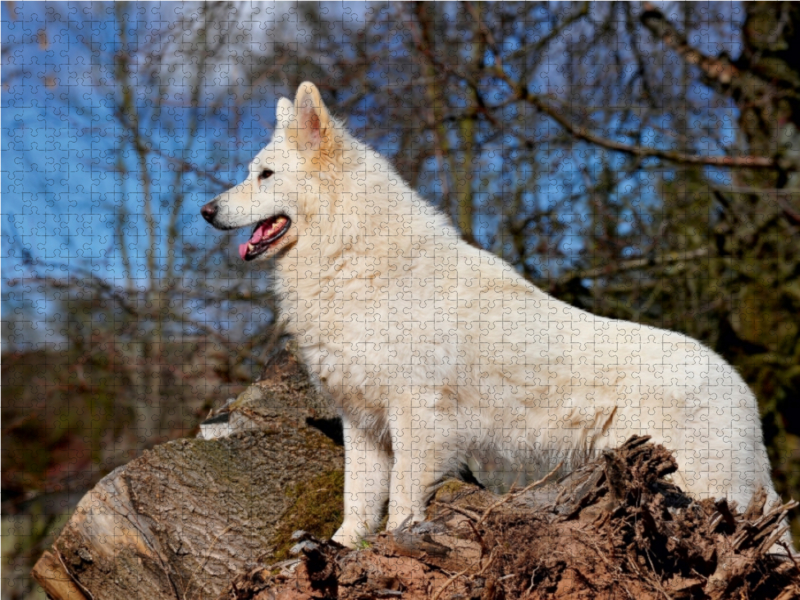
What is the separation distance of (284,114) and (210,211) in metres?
0.88

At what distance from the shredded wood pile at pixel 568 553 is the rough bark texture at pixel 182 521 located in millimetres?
1116

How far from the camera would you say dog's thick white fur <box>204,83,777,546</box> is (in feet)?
13.6

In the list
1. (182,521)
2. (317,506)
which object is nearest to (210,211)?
(182,521)

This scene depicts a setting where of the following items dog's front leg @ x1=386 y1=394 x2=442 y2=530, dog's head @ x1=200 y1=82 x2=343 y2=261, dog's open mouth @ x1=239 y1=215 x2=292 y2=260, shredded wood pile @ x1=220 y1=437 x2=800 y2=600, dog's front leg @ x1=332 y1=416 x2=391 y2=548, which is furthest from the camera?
dog's open mouth @ x1=239 y1=215 x2=292 y2=260

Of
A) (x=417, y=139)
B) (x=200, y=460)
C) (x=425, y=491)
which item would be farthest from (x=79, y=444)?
(x=425, y=491)

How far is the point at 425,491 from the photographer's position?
416 cm

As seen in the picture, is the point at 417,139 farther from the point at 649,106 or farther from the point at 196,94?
the point at 196,94

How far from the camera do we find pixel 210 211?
15.6 feet

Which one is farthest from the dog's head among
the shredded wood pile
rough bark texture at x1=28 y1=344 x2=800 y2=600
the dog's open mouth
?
the shredded wood pile

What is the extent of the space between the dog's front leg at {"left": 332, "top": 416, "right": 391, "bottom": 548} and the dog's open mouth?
1.23m

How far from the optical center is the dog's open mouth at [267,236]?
482cm

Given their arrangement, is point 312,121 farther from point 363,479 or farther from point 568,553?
point 568,553

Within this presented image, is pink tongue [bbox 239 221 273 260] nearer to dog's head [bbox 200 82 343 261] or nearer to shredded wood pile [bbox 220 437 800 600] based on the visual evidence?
dog's head [bbox 200 82 343 261]

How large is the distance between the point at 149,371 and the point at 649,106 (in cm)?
650
